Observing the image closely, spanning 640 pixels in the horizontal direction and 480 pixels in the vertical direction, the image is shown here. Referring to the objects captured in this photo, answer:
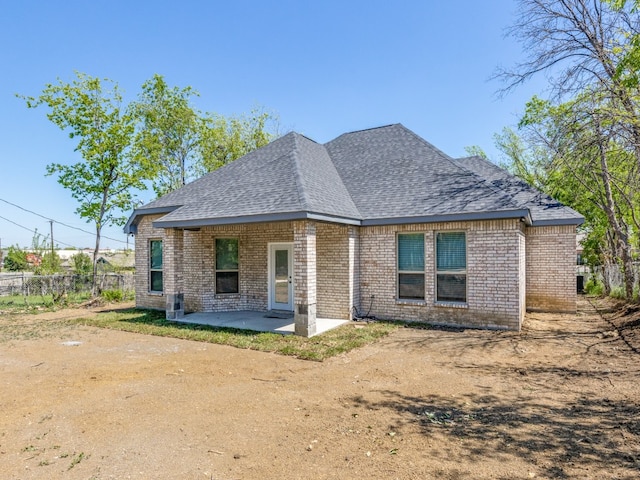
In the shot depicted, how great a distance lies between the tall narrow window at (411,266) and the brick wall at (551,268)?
484 cm

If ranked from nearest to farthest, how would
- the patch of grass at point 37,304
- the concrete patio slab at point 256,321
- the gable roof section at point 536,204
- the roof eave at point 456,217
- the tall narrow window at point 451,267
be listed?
the roof eave at point 456,217 → the concrete patio slab at point 256,321 → the tall narrow window at point 451,267 → the gable roof section at point 536,204 → the patch of grass at point 37,304

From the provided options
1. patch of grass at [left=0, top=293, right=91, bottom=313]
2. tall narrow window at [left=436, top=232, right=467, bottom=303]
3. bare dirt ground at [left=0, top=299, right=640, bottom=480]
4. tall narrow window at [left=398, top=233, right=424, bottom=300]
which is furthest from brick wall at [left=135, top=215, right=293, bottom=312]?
patch of grass at [left=0, top=293, right=91, bottom=313]

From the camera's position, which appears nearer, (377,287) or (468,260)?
(468,260)

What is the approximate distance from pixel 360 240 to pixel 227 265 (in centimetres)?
462

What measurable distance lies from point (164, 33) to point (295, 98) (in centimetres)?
857

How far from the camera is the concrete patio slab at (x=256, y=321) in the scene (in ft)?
31.5

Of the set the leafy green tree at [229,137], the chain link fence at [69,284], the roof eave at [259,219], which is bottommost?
the chain link fence at [69,284]

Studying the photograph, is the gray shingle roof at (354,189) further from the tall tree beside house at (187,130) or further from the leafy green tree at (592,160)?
the tall tree beside house at (187,130)

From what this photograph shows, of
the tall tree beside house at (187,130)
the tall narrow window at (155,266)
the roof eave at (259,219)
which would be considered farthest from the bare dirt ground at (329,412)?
the tall tree beside house at (187,130)

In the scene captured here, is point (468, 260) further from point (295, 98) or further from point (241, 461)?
point (295, 98)

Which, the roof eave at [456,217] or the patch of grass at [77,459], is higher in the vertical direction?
the roof eave at [456,217]

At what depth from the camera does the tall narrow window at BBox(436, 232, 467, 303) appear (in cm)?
980

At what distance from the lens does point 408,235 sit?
1045 centimetres

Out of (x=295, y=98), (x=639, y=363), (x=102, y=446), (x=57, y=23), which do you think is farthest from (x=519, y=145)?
(x=102, y=446)
